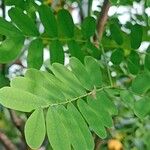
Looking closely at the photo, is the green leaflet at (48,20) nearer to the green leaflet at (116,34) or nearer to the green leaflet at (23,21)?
the green leaflet at (23,21)

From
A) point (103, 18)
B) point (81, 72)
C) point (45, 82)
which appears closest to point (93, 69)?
point (81, 72)

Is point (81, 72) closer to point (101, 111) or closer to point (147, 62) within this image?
point (101, 111)

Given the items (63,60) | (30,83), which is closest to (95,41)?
(63,60)

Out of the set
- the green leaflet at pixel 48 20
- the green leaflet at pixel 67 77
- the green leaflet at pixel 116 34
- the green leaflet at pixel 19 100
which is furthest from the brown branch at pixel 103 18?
the green leaflet at pixel 19 100

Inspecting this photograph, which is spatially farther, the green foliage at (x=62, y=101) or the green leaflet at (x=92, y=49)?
the green leaflet at (x=92, y=49)

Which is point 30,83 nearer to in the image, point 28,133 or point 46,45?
point 28,133

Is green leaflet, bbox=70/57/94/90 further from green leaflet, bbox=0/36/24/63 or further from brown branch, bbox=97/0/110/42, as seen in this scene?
brown branch, bbox=97/0/110/42
